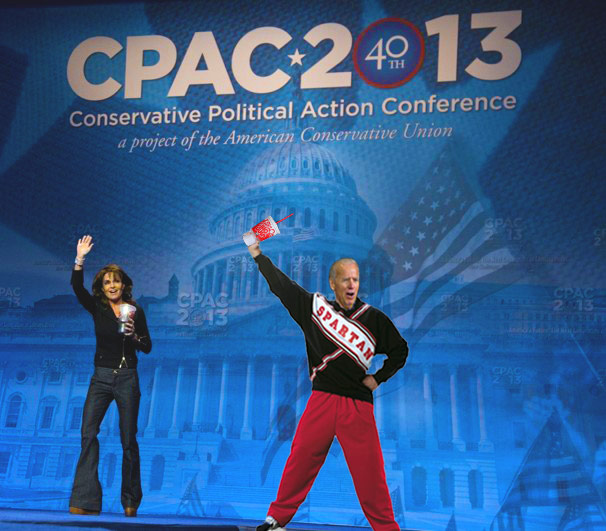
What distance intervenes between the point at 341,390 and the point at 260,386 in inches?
69.8

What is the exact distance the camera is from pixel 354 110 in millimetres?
5809

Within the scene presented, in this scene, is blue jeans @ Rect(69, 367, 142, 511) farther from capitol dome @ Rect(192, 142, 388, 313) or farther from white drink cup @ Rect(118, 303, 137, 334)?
capitol dome @ Rect(192, 142, 388, 313)

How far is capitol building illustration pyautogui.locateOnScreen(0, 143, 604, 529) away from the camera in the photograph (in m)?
5.27

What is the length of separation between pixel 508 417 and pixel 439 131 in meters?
2.11

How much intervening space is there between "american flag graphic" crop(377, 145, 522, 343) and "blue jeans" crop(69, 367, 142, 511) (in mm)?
1921

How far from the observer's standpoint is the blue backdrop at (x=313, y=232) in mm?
5281

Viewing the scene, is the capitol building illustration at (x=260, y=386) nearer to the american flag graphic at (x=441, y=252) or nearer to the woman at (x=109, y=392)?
the american flag graphic at (x=441, y=252)

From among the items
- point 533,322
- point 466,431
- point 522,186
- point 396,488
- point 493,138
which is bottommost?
point 396,488

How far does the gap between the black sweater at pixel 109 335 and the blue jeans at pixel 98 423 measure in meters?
0.08

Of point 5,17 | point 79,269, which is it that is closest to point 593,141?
point 79,269

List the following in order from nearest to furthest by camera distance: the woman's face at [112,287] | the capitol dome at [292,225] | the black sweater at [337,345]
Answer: the black sweater at [337,345] → the woman's face at [112,287] → the capitol dome at [292,225]

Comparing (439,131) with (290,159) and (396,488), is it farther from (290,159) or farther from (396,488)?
(396,488)

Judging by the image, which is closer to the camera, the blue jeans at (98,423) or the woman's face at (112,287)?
the blue jeans at (98,423)

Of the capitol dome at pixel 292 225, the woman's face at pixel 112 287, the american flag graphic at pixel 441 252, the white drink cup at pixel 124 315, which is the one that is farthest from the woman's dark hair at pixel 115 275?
the american flag graphic at pixel 441 252
